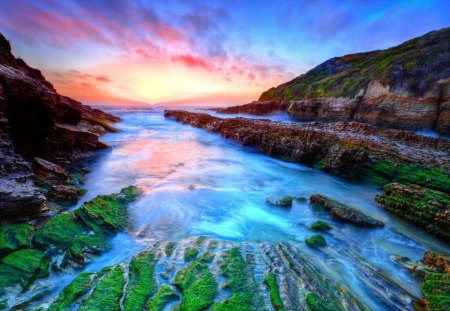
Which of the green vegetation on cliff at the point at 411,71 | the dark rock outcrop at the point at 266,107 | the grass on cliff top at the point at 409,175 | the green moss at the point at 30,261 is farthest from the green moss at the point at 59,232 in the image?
the dark rock outcrop at the point at 266,107

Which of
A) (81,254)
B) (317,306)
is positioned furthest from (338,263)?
(81,254)

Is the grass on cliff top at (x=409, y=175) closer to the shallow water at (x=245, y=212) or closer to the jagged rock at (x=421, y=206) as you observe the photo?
the shallow water at (x=245, y=212)

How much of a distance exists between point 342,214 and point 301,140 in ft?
23.9

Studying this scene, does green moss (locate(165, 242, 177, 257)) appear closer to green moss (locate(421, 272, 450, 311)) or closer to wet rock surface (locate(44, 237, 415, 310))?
wet rock surface (locate(44, 237, 415, 310))

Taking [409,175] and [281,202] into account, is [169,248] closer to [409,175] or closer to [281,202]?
[281,202]

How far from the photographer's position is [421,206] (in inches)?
265

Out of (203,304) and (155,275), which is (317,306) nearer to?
(203,304)

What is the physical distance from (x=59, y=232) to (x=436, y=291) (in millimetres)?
7008

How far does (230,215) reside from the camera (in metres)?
7.47

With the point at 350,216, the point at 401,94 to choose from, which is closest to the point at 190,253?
the point at 350,216

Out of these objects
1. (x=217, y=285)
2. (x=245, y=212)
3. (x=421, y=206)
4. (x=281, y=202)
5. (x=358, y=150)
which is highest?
(x=358, y=150)

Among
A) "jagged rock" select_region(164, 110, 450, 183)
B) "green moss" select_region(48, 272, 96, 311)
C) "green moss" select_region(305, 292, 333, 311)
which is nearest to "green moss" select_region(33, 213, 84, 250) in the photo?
"green moss" select_region(48, 272, 96, 311)

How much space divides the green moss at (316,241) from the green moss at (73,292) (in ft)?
14.9

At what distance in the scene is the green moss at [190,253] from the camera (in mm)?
4542
